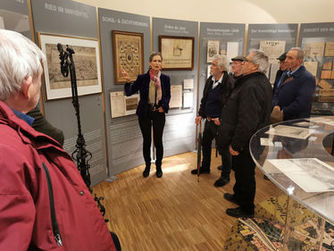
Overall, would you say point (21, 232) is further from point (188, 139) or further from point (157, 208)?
point (188, 139)

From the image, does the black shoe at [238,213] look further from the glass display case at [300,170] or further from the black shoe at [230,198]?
the glass display case at [300,170]

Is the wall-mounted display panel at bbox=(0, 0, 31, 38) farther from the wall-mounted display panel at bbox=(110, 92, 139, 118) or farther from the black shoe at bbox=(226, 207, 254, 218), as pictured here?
the black shoe at bbox=(226, 207, 254, 218)

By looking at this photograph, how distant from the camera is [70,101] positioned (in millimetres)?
2547

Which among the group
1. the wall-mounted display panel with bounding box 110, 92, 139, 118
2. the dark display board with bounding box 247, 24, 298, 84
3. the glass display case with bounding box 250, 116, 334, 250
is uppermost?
the dark display board with bounding box 247, 24, 298, 84

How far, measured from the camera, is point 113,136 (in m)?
3.24

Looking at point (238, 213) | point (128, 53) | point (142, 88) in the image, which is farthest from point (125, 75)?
point (238, 213)

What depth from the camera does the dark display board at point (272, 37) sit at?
13.4ft

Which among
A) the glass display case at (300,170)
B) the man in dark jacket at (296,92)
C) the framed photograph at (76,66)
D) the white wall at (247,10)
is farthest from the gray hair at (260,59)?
the white wall at (247,10)

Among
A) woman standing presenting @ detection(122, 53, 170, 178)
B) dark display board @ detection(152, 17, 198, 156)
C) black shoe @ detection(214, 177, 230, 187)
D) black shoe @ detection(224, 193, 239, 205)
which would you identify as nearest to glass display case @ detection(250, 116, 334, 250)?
black shoe @ detection(224, 193, 239, 205)

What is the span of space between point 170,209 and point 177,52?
7.93 feet

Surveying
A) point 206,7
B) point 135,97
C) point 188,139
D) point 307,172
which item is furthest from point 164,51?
point 307,172

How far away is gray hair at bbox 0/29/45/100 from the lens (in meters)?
0.70

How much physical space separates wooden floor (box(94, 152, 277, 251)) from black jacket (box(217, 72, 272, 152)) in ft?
2.80

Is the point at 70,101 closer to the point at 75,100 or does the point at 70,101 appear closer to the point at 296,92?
the point at 75,100
